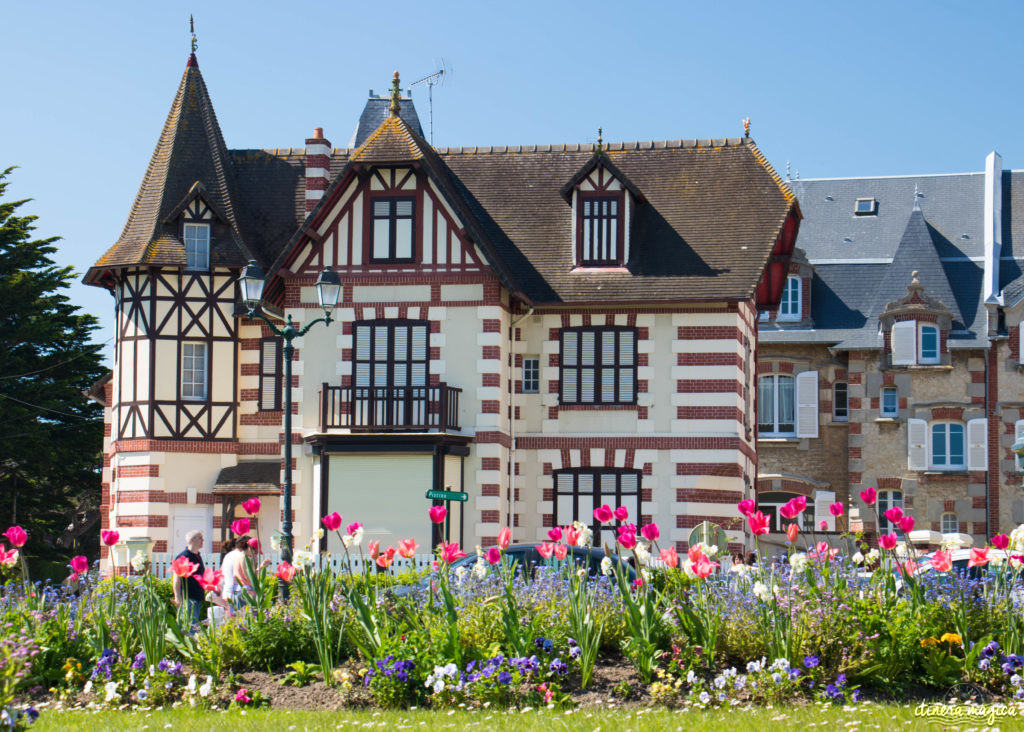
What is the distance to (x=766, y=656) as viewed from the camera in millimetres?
11812

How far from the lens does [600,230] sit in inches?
1163

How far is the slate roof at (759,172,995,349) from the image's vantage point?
40375 mm

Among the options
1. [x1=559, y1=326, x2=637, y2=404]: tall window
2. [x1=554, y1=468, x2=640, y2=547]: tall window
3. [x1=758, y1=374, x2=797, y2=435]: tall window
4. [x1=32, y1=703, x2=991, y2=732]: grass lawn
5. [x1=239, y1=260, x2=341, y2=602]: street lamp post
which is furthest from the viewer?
[x1=758, y1=374, x2=797, y2=435]: tall window

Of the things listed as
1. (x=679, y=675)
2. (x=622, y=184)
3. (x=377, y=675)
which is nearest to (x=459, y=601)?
(x=377, y=675)

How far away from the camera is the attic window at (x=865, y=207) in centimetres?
4469

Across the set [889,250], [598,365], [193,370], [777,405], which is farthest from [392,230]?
[889,250]

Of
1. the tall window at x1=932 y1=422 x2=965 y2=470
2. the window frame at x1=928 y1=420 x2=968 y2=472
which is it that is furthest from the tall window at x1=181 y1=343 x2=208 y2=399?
the tall window at x1=932 y1=422 x2=965 y2=470

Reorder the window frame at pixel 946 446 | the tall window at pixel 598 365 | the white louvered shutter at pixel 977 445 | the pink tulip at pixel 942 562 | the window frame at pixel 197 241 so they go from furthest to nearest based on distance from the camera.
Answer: the window frame at pixel 946 446
the white louvered shutter at pixel 977 445
the window frame at pixel 197 241
the tall window at pixel 598 365
the pink tulip at pixel 942 562

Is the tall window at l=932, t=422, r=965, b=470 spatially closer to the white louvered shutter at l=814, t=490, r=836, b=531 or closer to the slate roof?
the slate roof

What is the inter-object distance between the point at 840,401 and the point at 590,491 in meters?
14.1

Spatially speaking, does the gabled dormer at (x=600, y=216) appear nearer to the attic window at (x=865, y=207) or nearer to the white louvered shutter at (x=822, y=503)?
the white louvered shutter at (x=822, y=503)

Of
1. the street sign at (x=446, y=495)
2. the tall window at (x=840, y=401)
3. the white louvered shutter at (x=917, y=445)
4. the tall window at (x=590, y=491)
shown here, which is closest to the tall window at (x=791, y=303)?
the tall window at (x=840, y=401)

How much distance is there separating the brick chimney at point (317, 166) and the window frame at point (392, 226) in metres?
2.90

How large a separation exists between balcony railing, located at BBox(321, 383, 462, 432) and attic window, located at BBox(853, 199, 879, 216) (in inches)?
825
